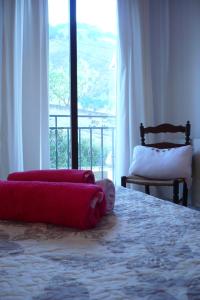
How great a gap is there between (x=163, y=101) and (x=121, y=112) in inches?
19.0

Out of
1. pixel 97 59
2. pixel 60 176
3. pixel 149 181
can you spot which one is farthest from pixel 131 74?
pixel 60 176

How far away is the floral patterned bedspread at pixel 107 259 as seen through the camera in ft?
1.74

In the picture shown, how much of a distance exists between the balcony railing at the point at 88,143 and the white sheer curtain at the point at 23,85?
478 millimetres

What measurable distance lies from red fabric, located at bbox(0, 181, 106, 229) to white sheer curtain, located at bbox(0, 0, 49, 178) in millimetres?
1726

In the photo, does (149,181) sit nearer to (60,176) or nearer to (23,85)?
(23,85)

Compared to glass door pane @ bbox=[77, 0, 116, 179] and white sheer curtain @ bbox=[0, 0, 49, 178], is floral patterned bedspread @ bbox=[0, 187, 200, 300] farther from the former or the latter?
glass door pane @ bbox=[77, 0, 116, 179]

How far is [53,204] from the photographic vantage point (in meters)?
0.91

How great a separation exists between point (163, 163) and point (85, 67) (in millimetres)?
1196

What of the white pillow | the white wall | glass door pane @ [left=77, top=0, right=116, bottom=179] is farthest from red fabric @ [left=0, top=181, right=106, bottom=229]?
the white wall

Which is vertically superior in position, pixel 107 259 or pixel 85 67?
pixel 85 67

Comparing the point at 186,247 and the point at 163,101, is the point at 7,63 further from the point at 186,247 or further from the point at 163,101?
the point at 186,247

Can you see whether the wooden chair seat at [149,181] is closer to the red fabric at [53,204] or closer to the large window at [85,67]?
the large window at [85,67]

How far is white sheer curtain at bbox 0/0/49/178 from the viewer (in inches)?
104

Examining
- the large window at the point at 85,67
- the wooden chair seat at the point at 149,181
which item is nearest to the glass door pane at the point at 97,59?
the large window at the point at 85,67
